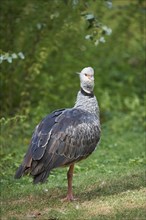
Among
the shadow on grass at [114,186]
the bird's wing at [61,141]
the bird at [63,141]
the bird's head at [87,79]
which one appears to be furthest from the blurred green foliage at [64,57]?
the shadow on grass at [114,186]

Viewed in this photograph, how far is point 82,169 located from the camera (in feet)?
31.5

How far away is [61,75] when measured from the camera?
13523mm

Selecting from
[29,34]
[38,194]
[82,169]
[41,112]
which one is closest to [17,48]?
[29,34]

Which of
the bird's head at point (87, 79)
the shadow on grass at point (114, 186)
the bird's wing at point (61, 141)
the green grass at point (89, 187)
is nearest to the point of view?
the green grass at point (89, 187)

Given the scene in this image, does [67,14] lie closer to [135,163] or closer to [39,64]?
[39,64]

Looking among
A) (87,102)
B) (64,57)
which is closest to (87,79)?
(87,102)

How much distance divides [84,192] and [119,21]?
23.3 ft

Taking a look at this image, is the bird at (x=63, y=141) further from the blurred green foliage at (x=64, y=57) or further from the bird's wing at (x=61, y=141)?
the blurred green foliage at (x=64, y=57)

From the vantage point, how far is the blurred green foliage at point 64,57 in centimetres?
1170

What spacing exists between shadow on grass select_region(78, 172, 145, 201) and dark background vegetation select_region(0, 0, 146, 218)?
102 cm

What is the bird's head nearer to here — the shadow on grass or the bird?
the bird

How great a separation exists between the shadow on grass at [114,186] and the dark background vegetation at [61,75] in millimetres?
1021

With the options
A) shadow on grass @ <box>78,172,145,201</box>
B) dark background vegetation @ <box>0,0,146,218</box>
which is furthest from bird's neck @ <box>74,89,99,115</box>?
dark background vegetation @ <box>0,0,146,218</box>

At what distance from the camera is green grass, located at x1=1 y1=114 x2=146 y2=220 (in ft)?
22.8
